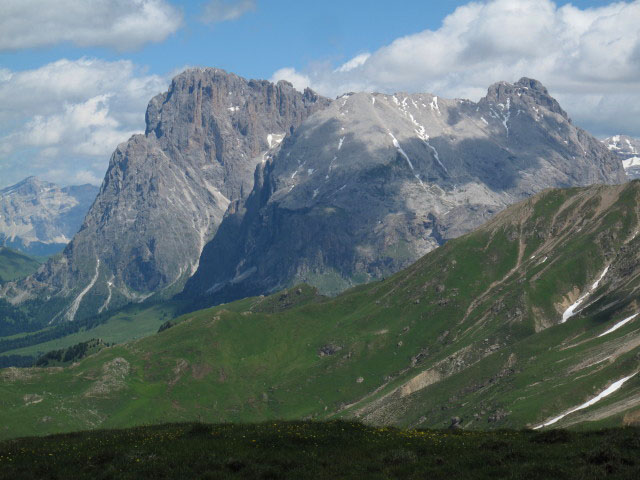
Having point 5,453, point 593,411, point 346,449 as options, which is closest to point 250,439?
point 346,449

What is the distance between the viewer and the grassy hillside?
1964 inches

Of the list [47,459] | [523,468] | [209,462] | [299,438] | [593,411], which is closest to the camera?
[523,468]

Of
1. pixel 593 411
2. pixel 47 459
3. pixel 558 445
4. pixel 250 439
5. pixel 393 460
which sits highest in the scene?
pixel 47 459

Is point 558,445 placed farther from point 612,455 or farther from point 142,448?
point 142,448

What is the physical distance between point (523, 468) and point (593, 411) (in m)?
144

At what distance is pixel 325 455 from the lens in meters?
56.0

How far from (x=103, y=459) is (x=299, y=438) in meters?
15.7

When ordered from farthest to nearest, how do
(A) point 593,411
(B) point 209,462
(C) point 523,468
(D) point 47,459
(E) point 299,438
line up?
(A) point 593,411
(E) point 299,438
(D) point 47,459
(B) point 209,462
(C) point 523,468

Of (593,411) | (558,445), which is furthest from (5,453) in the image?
(593,411)

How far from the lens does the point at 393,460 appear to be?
53562 mm

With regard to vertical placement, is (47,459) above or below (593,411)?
above

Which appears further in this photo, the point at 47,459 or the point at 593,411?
the point at 593,411

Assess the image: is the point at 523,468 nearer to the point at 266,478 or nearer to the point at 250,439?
the point at 266,478

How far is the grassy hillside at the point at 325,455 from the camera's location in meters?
49.9
